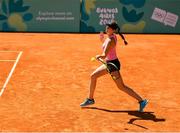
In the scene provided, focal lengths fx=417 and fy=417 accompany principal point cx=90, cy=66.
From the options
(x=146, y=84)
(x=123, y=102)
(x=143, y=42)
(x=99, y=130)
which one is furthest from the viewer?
(x=143, y=42)

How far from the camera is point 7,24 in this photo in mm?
23578

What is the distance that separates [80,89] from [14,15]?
12633 mm

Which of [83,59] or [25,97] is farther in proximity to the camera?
[83,59]

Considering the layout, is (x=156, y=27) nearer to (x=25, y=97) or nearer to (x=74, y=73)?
(x=74, y=73)

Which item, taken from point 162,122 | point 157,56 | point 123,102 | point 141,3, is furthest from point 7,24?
point 162,122

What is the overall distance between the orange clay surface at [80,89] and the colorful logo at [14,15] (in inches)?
130

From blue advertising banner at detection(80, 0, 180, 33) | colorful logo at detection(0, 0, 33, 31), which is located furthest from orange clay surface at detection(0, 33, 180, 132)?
blue advertising banner at detection(80, 0, 180, 33)

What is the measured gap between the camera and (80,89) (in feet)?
39.7

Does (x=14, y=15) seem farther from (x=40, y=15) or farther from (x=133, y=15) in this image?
(x=133, y=15)

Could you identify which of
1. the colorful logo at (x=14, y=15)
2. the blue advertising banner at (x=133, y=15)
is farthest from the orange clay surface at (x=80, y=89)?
the blue advertising banner at (x=133, y=15)

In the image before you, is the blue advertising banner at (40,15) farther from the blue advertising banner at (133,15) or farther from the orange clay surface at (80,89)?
the orange clay surface at (80,89)

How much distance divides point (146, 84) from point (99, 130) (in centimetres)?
427

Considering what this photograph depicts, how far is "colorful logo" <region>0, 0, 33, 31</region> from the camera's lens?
76.9 ft

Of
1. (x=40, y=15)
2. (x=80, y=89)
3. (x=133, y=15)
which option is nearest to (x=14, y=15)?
(x=40, y=15)
